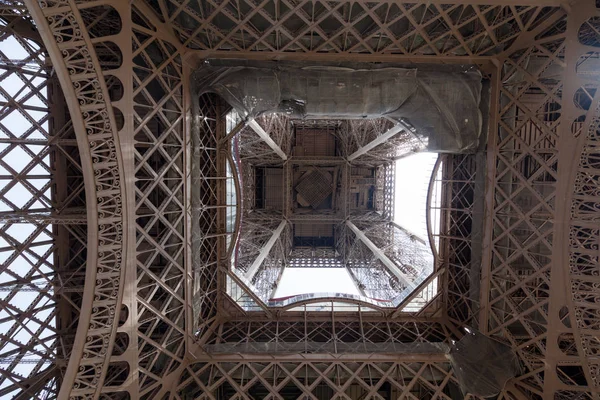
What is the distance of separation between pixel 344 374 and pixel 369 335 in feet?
7.41

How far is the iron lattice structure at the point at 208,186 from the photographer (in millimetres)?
7578

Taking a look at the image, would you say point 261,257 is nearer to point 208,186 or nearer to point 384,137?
point 208,186

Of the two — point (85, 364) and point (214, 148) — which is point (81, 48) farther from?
point (85, 364)

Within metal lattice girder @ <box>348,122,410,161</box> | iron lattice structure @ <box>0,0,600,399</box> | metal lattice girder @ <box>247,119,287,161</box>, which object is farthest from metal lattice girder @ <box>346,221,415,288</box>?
metal lattice girder @ <box>247,119,287,161</box>

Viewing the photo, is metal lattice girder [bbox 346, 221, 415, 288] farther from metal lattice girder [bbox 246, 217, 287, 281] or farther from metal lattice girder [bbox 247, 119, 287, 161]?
metal lattice girder [bbox 247, 119, 287, 161]

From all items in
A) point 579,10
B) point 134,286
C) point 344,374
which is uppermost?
point 579,10

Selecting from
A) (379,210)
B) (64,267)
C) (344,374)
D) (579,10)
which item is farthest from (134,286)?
(379,210)

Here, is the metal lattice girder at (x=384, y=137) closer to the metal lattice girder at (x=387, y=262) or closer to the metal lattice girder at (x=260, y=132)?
the metal lattice girder at (x=387, y=262)

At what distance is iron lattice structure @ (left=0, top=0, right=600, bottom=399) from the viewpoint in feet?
24.9

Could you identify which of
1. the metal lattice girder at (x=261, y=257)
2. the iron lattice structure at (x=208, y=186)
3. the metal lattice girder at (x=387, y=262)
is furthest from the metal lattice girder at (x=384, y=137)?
the metal lattice girder at (x=261, y=257)

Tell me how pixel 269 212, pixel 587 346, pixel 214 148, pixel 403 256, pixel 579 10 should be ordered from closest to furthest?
pixel 579 10 < pixel 587 346 < pixel 214 148 < pixel 403 256 < pixel 269 212

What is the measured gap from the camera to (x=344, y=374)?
10547 mm

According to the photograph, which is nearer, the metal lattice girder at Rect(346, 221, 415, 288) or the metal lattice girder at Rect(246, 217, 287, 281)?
the metal lattice girder at Rect(246, 217, 287, 281)

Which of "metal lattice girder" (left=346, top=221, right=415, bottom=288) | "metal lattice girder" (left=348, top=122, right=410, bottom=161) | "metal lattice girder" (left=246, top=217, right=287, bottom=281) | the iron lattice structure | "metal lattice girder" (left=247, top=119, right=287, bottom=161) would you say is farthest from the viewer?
"metal lattice girder" (left=346, top=221, right=415, bottom=288)
